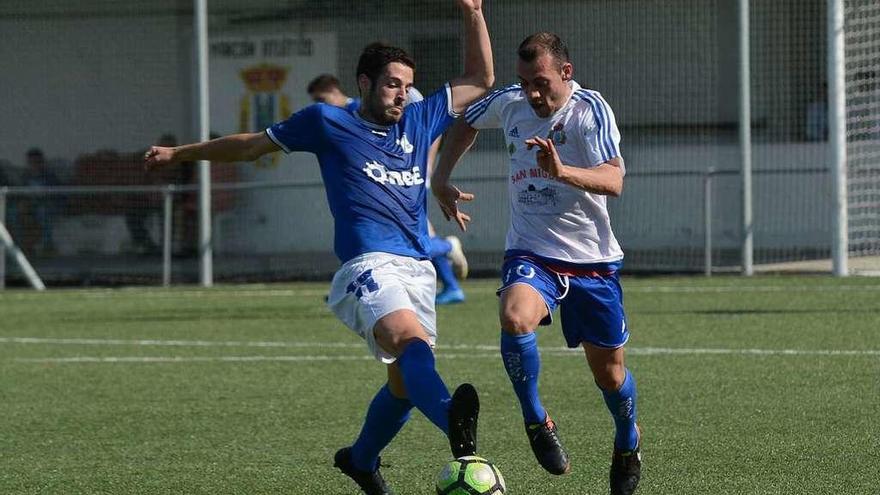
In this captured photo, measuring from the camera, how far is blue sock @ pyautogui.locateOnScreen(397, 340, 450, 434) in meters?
5.36

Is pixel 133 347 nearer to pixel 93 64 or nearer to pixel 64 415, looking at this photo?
pixel 64 415

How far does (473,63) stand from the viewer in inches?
258

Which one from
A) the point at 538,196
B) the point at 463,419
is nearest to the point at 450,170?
the point at 538,196

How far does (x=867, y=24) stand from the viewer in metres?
17.0

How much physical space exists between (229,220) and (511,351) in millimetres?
14386

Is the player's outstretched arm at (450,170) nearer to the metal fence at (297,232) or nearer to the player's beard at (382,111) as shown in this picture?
the player's beard at (382,111)

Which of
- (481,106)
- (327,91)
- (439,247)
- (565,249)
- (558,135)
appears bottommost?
(439,247)

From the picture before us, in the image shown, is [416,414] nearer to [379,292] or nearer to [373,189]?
[373,189]

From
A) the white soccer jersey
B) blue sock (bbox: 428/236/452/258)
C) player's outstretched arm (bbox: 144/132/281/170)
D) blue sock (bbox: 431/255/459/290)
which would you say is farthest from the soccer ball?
blue sock (bbox: 431/255/459/290)

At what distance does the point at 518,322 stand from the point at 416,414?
2.28 meters

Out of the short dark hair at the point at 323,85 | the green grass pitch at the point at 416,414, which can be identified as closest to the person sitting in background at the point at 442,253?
the short dark hair at the point at 323,85

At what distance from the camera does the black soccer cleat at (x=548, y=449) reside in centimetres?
571

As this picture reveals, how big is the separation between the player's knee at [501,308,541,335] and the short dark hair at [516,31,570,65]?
3.34 ft

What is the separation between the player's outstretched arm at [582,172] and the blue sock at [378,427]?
1.10 metres
